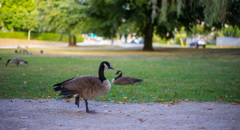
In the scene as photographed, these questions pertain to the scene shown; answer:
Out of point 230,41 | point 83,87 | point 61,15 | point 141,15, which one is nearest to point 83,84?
point 83,87

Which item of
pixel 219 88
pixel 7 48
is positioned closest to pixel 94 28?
pixel 7 48

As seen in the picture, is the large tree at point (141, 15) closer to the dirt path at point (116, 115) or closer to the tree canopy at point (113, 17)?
the tree canopy at point (113, 17)

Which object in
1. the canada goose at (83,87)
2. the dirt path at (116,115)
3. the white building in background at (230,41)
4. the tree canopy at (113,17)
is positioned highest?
the tree canopy at (113,17)

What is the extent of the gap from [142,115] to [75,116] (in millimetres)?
1713

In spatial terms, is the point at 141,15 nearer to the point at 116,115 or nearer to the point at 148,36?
the point at 148,36

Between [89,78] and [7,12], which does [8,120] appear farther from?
[7,12]

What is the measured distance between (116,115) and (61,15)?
107ft

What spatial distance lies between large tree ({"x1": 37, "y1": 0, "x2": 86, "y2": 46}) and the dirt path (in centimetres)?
2879

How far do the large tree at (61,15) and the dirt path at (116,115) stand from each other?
28791 millimetres

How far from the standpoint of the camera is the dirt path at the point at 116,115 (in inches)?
224

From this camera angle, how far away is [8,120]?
234 inches

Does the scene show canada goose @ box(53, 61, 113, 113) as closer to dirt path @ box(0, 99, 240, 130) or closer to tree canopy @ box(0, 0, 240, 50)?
dirt path @ box(0, 99, 240, 130)

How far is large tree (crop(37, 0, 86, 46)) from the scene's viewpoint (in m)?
35.8

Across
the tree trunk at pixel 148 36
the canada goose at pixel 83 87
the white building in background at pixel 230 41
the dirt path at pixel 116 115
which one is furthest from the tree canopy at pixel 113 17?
the white building in background at pixel 230 41
